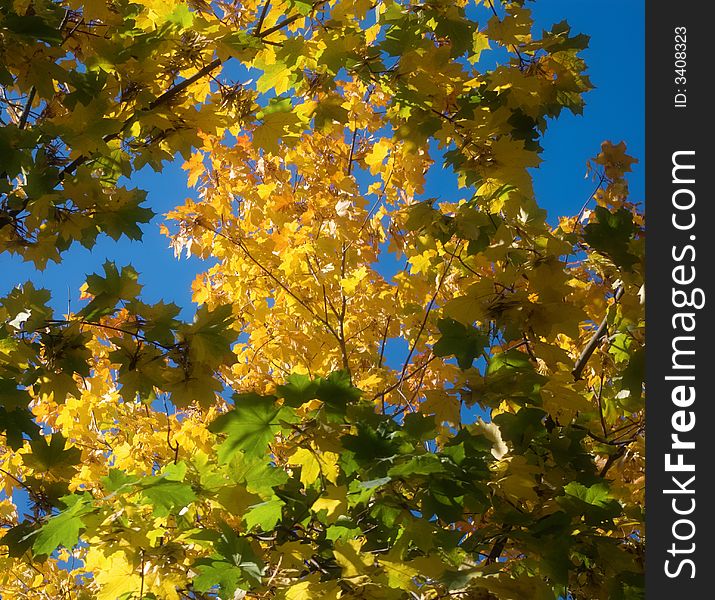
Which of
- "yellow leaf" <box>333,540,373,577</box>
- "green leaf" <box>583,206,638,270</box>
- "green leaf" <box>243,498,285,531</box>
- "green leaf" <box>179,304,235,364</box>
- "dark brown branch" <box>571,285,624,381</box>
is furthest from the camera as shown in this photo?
"dark brown branch" <box>571,285,624,381</box>

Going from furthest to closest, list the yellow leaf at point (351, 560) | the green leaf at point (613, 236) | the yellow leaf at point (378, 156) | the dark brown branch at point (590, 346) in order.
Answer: the yellow leaf at point (378, 156)
the dark brown branch at point (590, 346)
the green leaf at point (613, 236)
the yellow leaf at point (351, 560)

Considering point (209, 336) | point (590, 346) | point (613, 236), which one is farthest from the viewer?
point (590, 346)

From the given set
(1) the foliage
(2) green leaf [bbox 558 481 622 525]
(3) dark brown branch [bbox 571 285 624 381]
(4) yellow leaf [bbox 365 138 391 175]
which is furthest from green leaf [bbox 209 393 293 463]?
(4) yellow leaf [bbox 365 138 391 175]

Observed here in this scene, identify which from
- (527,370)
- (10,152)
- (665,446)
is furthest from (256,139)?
(665,446)

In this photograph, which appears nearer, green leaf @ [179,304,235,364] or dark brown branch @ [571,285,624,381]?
green leaf @ [179,304,235,364]

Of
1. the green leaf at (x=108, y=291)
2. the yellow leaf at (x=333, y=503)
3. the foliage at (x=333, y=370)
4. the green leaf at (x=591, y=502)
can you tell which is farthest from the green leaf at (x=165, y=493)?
the green leaf at (x=591, y=502)

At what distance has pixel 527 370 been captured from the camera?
2.63 meters

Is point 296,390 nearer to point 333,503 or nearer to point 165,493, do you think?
point 333,503

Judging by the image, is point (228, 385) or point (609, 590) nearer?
point (609, 590)

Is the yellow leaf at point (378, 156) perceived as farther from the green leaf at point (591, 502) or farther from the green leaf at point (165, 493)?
the green leaf at point (165, 493)

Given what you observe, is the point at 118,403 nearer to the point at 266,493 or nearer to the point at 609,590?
the point at 266,493

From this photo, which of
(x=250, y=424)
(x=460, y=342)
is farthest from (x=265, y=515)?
(x=460, y=342)

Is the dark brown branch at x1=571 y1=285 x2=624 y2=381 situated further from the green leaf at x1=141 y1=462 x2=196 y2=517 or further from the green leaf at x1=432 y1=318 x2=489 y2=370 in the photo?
the green leaf at x1=141 y1=462 x2=196 y2=517

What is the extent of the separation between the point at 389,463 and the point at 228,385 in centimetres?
320
